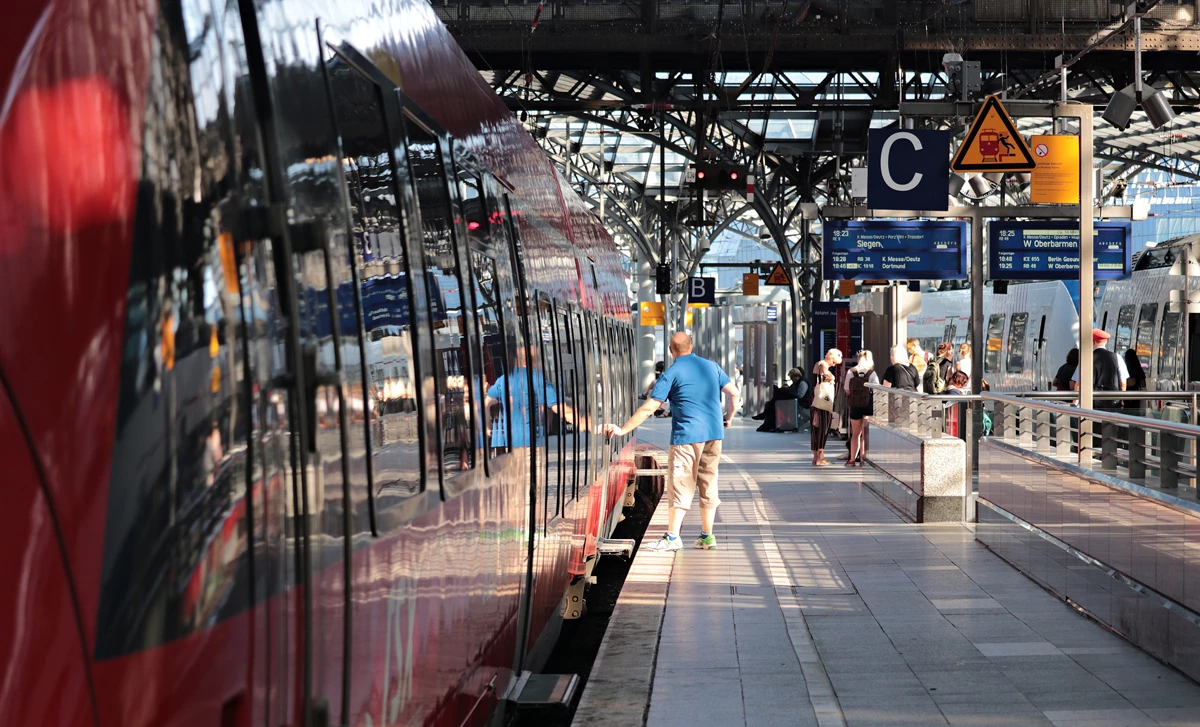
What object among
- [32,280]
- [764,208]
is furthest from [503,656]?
[764,208]

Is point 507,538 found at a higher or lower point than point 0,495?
lower

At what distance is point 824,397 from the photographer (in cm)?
2170

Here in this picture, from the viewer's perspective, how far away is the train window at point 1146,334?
2889 cm

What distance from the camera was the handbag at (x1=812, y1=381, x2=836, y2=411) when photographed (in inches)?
852

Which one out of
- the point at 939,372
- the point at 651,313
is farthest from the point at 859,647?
the point at 651,313

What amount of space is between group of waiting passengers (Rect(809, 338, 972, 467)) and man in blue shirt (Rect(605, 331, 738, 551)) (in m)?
6.78

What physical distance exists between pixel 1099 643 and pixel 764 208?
28.2 metres

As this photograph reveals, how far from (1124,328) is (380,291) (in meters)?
29.5

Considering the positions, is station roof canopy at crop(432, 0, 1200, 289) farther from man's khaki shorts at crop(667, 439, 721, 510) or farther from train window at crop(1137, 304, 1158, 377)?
man's khaki shorts at crop(667, 439, 721, 510)

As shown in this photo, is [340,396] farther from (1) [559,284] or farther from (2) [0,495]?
(1) [559,284]

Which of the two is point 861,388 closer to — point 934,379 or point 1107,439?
point 934,379

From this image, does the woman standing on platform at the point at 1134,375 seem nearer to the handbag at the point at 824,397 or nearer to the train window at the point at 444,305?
the handbag at the point at 824,397

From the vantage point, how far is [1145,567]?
7352 mm

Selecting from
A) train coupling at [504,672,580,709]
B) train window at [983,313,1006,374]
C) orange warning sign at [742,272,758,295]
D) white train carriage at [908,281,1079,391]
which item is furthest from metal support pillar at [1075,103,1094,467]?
orange warning sign at [742,272,758,295]
